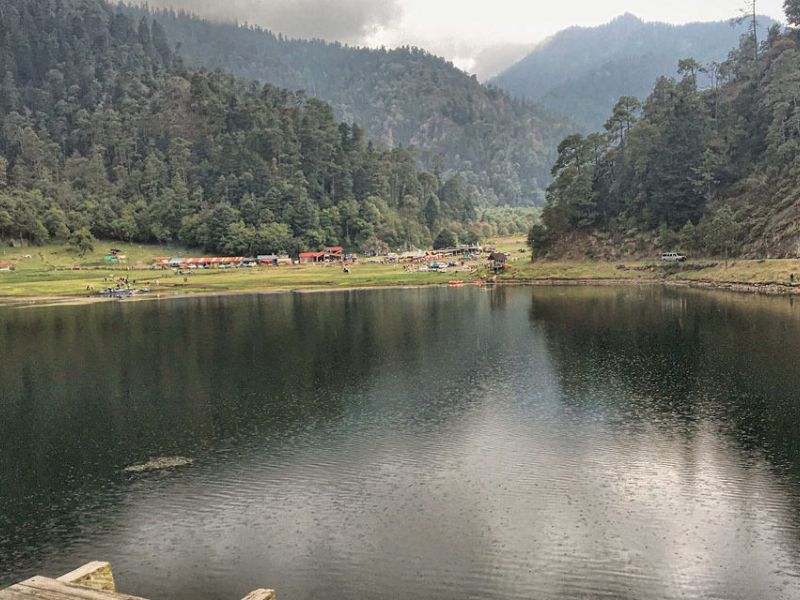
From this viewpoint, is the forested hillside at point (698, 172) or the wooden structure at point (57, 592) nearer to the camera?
the wooden structure at point (57, 592)

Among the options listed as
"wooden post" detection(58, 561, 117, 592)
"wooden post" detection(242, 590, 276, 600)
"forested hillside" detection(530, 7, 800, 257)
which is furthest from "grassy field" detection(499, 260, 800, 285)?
"wooden post" detection(58, 561, 117, 592)

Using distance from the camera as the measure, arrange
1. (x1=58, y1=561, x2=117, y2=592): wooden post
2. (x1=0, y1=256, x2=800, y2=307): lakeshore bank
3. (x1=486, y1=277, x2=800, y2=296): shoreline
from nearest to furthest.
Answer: (x1=58, y1=561, x2=117, y2=592): wooden post < (x1=486, y1=277, x2=800, y2=296): shoreline < (x1=0, y1=256, x2=800, y2=307): lakeshore bank

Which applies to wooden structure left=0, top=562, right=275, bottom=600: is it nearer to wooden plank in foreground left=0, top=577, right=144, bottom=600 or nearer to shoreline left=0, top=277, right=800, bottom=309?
wooden plank in foreground left=0, top=577, right=144, bottom=600

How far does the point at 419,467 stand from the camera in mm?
35375

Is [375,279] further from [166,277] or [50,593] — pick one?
[50,593]

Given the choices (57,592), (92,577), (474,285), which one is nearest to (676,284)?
(474,285)

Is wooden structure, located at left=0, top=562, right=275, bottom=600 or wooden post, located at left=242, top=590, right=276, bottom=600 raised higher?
wooden structure, located at left=0, top=562, right=275, bottom=600

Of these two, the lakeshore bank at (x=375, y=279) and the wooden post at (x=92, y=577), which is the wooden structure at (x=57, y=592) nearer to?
the wooden post at (x=92, y=577)

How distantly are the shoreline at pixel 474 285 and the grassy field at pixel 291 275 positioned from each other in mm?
749

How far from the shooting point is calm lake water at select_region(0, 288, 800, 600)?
81.3ft

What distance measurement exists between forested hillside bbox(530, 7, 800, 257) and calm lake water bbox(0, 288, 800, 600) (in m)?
62.4

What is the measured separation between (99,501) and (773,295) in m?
106

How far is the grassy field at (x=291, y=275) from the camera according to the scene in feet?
408

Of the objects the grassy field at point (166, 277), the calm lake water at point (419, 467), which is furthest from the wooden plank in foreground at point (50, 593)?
the grassy field at point (166, 277)
